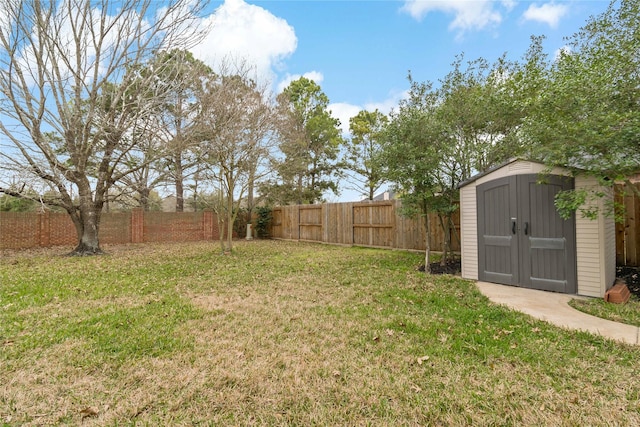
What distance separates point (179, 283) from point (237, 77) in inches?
292

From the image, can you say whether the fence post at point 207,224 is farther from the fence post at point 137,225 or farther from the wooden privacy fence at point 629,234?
the wooden privacy fence at point 629,234

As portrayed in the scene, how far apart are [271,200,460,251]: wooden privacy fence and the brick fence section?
398 cm

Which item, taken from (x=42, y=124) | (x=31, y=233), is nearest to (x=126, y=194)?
(x=42, y=124)

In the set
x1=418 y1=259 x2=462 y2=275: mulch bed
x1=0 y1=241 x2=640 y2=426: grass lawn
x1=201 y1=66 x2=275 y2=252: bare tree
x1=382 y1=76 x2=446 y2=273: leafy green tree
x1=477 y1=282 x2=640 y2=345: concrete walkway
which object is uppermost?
x1=201 y1=66 x2=275 y2=252: bare tree

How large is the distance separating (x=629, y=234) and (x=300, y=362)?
298 inches

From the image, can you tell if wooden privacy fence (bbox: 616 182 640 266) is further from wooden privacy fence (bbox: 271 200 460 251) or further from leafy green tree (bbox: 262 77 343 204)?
leafy green tree (bbox: 262 77 343 204)

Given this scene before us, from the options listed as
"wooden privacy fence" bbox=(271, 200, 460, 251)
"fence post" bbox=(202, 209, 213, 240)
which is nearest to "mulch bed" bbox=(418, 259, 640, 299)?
"wooden privacy fence" bbox=(271, 200, 460, 251)

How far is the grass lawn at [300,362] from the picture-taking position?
1.88 meters

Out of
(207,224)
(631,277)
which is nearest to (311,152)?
(207,224)

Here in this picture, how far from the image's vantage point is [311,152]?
17.1 meters

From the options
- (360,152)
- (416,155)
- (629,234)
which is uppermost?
(360,152)

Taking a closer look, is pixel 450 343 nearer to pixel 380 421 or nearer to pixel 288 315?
pixel 380 421

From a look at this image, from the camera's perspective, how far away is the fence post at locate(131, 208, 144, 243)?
1311cm

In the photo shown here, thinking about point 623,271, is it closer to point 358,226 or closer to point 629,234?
point 629,234
